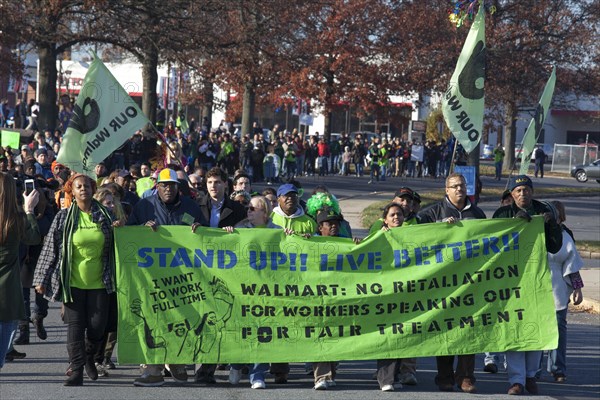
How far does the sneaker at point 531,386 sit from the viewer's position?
31.0ft

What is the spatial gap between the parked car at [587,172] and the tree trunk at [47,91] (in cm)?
2938

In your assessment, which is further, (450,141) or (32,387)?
(450,141)

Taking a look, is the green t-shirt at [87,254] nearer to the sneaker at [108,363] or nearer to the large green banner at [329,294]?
the large green banner at [329,294]

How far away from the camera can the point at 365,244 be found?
946 centimetres

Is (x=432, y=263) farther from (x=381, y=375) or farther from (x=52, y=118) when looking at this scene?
(x=52, y=118)

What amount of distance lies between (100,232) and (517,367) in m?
3.71

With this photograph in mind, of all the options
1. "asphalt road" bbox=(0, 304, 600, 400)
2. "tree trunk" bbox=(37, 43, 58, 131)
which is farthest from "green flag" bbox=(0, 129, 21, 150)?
"asphalt road" bbox=(0, 304, 600, 400)

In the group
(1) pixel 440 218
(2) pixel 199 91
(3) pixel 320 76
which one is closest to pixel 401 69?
(3) pixel 320 76

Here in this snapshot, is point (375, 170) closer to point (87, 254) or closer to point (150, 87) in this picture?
point (150, 87)

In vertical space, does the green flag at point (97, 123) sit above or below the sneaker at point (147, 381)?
above

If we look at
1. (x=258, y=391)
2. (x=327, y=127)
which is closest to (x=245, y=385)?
(x=258, y=391)

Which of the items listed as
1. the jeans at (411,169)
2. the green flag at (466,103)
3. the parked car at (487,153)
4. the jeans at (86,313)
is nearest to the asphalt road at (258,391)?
the jeans at (86,313)

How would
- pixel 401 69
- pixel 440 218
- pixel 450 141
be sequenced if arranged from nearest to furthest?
pixel 440 218
pixel 401 69
pixel 450 141

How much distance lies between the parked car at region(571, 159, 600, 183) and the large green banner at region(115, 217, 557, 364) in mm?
44012
